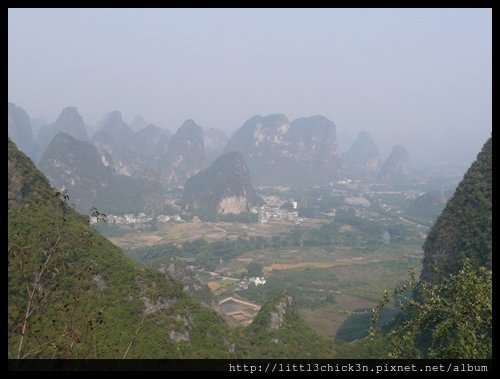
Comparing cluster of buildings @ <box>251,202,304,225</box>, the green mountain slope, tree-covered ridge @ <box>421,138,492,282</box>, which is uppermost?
tree-covered ridge @ <box>421,138,492,282</box>

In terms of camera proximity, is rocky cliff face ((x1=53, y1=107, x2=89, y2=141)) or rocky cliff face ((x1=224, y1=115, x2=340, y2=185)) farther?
rocky cliff face ((x1=224, y1=115, x2=340, y2=185))

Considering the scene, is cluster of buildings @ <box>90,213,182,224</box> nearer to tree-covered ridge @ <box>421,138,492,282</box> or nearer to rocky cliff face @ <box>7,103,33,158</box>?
rocky cliff face @ <box>7,103,33,158</box>

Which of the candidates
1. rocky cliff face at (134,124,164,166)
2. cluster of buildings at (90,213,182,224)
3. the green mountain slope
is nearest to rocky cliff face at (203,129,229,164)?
rocky cliff face at (134,124,164,166)

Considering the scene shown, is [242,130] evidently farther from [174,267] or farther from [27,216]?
[27,216]

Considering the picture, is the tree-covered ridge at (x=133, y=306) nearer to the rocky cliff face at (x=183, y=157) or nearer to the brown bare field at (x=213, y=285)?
the brown bare field at (x=213, y=285)

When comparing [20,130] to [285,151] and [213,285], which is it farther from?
[213,285]

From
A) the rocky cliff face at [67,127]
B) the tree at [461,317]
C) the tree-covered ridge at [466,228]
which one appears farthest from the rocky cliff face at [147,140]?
the tree at [461,317]

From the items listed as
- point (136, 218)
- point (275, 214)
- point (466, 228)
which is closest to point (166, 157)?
point (275, 214)
